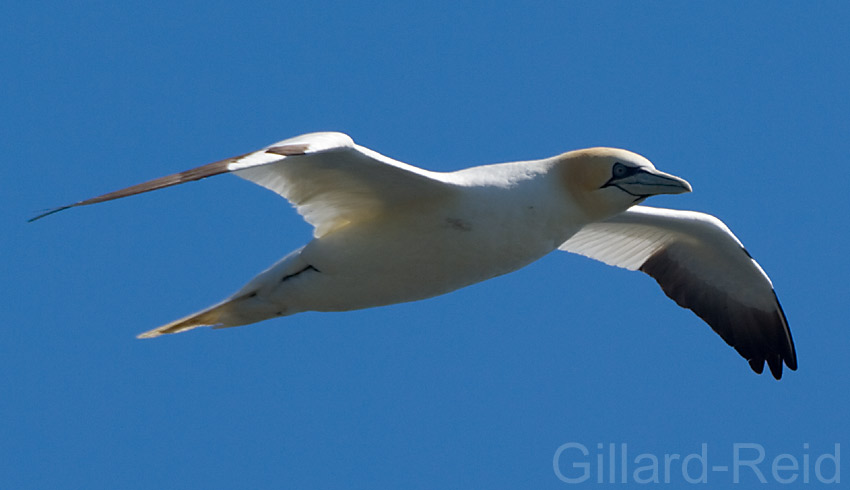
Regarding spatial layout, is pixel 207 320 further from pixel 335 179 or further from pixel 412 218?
pixel 412 218

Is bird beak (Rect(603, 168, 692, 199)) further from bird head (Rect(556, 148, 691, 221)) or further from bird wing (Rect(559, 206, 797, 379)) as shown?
bird wing (Rect(559, 206, 797, 379))

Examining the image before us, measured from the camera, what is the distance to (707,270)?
1242 cm

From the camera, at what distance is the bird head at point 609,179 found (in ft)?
32.0

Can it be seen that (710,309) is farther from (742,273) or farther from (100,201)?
Result: (100,201)

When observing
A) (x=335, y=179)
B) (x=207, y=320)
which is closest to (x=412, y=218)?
(x=335, y=179)

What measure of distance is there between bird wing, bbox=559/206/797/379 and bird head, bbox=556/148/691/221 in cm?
205

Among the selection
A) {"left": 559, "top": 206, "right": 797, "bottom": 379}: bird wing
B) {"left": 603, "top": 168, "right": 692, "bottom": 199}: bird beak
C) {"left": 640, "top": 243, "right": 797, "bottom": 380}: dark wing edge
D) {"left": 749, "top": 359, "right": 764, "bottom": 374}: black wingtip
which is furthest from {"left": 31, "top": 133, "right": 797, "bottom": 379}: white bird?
{"left": 749, "top": 359, "right": 764, "bottom": 374}: black wingtip

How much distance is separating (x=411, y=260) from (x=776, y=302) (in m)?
4.66

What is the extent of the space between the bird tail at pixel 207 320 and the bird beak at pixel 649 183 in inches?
120

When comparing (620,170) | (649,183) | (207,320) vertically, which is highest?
(620,170)

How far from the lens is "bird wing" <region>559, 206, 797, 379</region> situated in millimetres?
12062

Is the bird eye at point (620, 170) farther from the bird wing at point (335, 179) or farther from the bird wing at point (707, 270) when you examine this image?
the bird wing at point (707, 270)

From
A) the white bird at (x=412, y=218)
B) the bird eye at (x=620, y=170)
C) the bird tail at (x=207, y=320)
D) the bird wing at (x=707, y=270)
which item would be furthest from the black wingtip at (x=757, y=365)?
the bird tail at (x=207, y=320)

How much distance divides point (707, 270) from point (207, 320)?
4.95 meters
